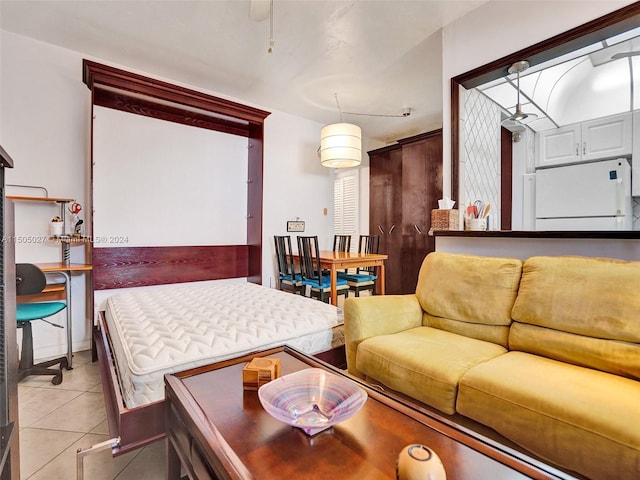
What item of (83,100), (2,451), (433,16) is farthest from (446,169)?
(83,100)

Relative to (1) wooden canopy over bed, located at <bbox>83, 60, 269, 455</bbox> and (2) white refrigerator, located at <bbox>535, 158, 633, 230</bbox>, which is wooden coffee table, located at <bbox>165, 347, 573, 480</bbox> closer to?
(1) wooden canopy over bed, located at <bbox>83, 60, 269, 455</bbox>

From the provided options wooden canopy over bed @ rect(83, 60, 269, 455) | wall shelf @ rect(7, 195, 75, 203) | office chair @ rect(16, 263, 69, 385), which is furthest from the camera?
wooden canopy over bed @ rect(83, 60, 269, 455)

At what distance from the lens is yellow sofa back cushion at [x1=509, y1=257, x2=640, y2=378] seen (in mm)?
1377

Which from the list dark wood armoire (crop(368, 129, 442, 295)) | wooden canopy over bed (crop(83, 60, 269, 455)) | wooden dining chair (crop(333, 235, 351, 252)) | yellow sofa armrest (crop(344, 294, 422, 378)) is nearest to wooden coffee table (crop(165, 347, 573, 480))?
yellow sofa armrest (crop(344, 294, 422, 378))

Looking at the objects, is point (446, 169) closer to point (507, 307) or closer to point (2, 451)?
point (507, 307)

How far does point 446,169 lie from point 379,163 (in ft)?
8.97

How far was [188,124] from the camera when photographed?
3621 millimetres

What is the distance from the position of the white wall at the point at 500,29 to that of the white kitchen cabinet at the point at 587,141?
123 centimetres

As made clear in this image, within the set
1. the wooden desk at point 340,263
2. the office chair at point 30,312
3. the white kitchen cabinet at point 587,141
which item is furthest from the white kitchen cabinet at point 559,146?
the office chair at point 30,312

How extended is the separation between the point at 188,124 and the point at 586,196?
4107 mm

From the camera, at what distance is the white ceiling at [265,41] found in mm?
2381

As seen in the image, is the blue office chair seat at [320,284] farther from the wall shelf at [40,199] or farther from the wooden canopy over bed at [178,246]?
the wall shelf at [40,199]

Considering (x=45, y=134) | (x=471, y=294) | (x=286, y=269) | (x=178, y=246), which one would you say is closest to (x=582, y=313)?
(x=471, y=294)

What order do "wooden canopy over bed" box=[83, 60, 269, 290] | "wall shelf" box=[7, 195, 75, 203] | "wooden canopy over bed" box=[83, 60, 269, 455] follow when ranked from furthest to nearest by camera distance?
"wooden canopy over bed" box=[83, 60, 269, 290] → "wooden canopy over bed" box=[83, 60, 269, 455] → "wall shelf" box=[7, 195, 75, 203]
